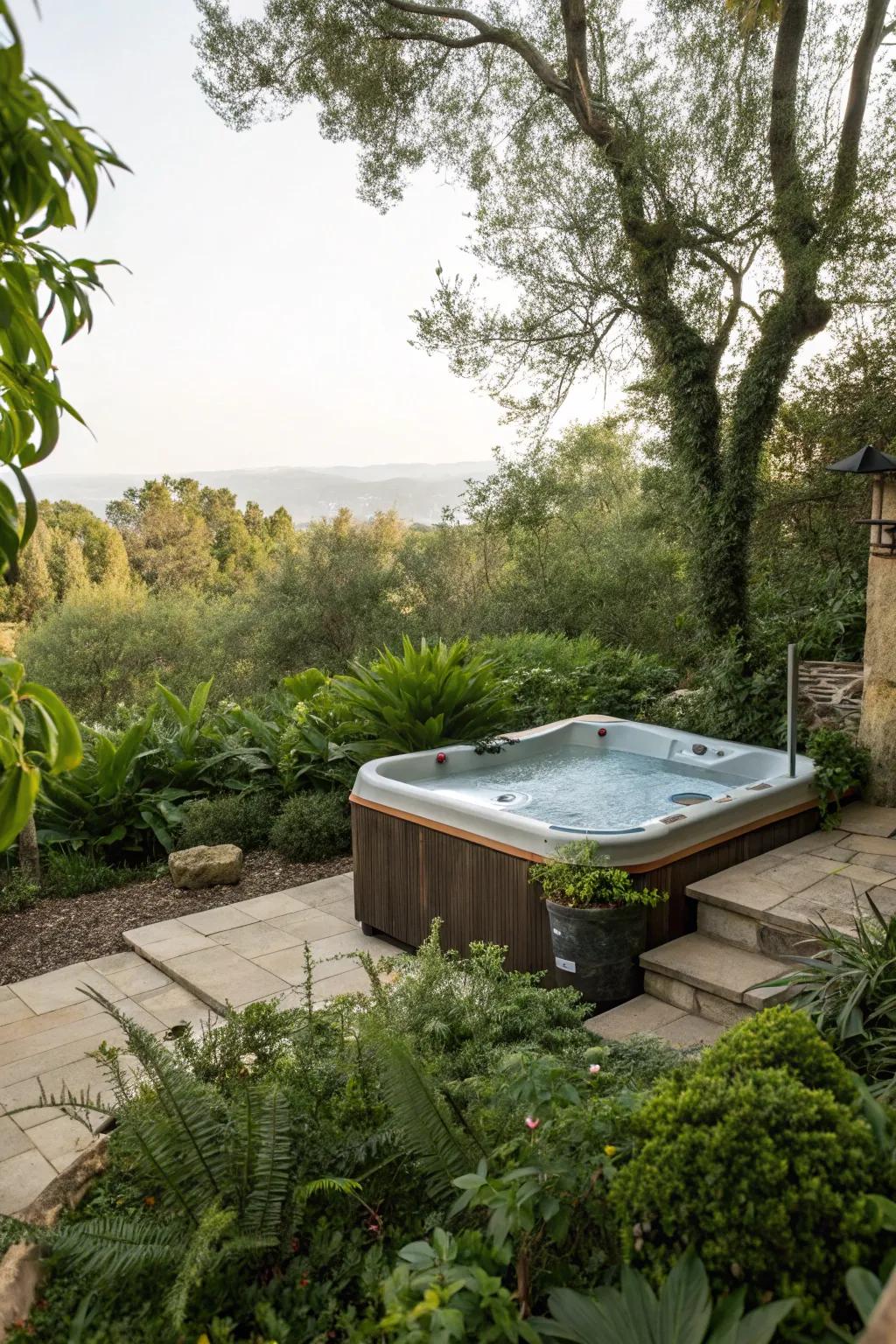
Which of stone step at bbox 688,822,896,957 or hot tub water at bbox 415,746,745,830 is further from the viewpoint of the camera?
hot tub water at bbox 415,746,745,830

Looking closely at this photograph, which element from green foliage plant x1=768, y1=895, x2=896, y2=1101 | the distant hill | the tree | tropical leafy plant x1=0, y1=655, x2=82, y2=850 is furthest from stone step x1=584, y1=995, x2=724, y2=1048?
the distant hill

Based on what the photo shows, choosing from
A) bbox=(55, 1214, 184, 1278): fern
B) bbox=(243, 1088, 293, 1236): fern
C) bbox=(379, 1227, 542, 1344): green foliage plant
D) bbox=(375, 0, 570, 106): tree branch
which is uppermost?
bbox=(375, 0, 570, 106): tree branch

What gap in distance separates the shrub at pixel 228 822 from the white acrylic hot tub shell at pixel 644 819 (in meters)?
1.31

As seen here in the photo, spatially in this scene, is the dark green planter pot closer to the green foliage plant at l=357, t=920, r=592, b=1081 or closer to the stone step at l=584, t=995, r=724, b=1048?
the stone step at l=584, t=995, r=724, b=1048

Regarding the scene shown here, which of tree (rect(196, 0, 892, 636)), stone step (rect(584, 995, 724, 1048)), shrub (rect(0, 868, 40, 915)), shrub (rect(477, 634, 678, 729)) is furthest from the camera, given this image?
shrub (rect(477, 634, 678, 729))

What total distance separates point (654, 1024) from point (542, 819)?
141cm

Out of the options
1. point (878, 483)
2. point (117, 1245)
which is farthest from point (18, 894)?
point (878, 483)

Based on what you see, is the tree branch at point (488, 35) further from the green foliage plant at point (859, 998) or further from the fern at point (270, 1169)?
the fern at point (270, 1169)

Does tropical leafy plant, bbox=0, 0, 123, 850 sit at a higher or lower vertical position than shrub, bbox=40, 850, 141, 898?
higher

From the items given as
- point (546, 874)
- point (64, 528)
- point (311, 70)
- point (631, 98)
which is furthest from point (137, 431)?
point (546, 874)

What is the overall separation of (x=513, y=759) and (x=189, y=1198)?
3.79 meters

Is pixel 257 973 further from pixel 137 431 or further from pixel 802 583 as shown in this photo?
pixel 137 431

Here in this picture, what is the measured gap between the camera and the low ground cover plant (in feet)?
3.89

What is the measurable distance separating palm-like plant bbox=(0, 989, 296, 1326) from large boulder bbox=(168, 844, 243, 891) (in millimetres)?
3357
